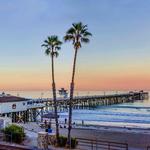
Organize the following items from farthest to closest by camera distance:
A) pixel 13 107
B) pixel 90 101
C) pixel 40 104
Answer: pixel 90 101 < pixel 40 104 < pixel 13 107

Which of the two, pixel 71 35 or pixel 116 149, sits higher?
pixel 71 35

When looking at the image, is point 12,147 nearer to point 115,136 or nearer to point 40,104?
point 115,136

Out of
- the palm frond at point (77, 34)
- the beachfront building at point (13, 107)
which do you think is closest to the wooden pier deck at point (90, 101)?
the beachfront building at point (13, 107)

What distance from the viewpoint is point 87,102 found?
123688 mm

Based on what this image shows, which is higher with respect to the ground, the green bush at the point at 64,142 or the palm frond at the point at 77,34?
the palm frond at the point at 77,34

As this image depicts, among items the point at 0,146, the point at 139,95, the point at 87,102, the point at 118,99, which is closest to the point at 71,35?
the point at 0,146

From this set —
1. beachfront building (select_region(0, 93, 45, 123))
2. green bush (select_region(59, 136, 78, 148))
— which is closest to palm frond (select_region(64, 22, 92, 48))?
green bush (select_region(59, 136, 78, 148))

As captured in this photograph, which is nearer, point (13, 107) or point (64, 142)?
point (64, 142)

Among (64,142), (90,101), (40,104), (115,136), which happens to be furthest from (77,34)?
(90,101)

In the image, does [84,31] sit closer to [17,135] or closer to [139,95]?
[17,135]

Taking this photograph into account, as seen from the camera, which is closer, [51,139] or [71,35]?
[51,139]

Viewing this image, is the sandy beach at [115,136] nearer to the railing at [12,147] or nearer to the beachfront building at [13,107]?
the railing at [12,147]

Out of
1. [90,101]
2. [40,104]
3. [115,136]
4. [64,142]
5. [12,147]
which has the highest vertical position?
[90,101]

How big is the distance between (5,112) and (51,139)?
102 feet
